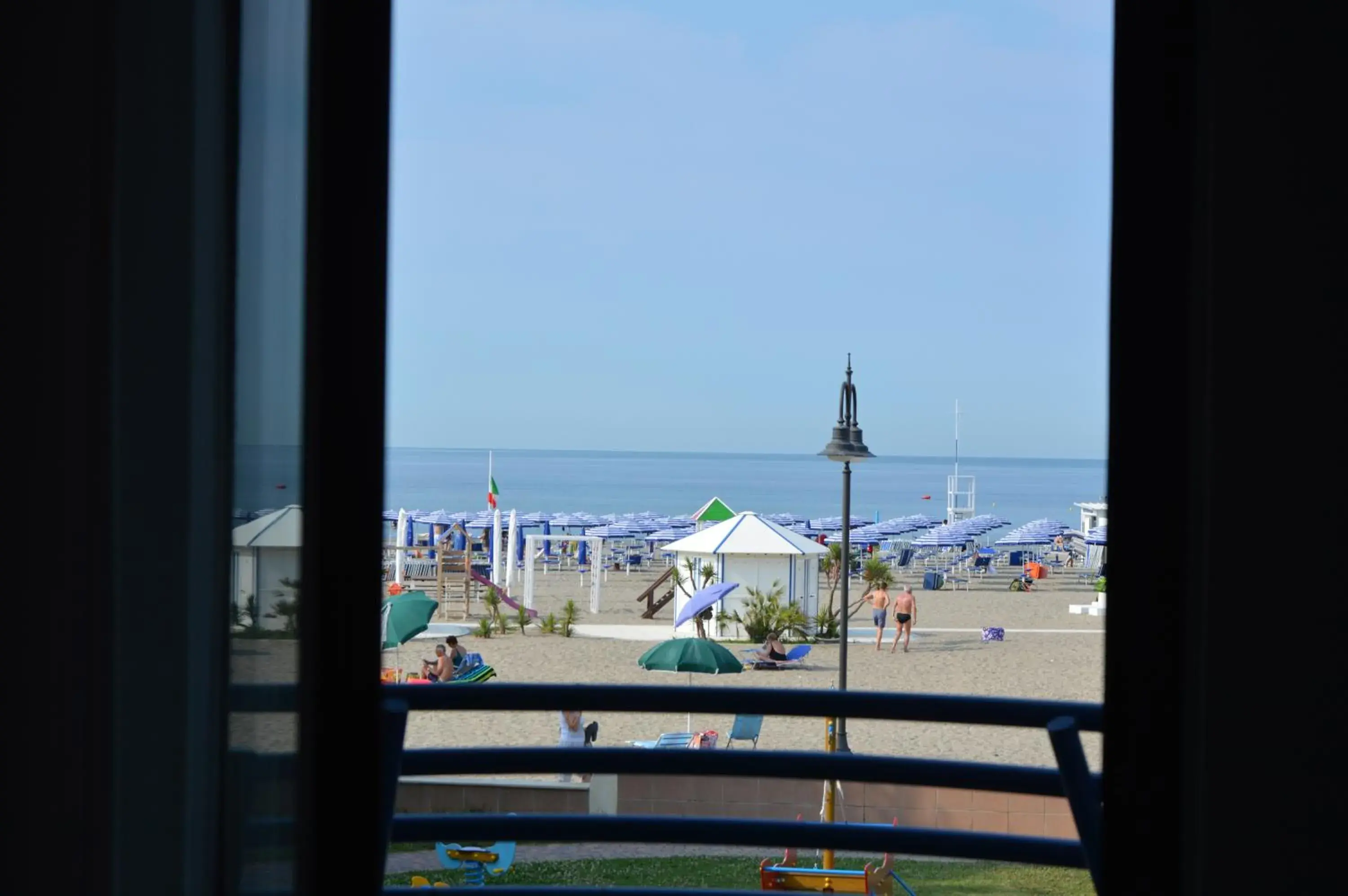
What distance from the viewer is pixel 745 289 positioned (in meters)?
40.6

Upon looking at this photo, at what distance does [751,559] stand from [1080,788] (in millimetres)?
12950

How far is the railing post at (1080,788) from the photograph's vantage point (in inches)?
34.8

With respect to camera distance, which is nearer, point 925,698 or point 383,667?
point 383,667

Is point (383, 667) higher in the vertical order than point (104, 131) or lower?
lower

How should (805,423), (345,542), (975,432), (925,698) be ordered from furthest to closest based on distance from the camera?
(805,423), (975,432), (925,698), (345,542)

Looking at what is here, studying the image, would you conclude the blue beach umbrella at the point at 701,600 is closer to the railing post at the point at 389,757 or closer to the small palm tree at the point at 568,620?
the small palm tree at the point at 568,620

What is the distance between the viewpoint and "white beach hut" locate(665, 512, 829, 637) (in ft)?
43.8

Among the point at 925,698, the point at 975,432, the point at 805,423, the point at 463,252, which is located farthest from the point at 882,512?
the point at 925,698

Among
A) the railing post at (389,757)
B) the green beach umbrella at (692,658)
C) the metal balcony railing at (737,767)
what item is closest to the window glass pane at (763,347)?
the green beach umbrella at (692,658)

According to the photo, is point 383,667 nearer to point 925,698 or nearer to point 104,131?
point 104,131

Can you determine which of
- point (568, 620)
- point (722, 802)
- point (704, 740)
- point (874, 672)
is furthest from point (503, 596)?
point (722, 802)

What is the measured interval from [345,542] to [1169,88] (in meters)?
0.63

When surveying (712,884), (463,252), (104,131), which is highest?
(463,252)

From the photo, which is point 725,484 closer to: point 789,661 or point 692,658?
point 789,661
